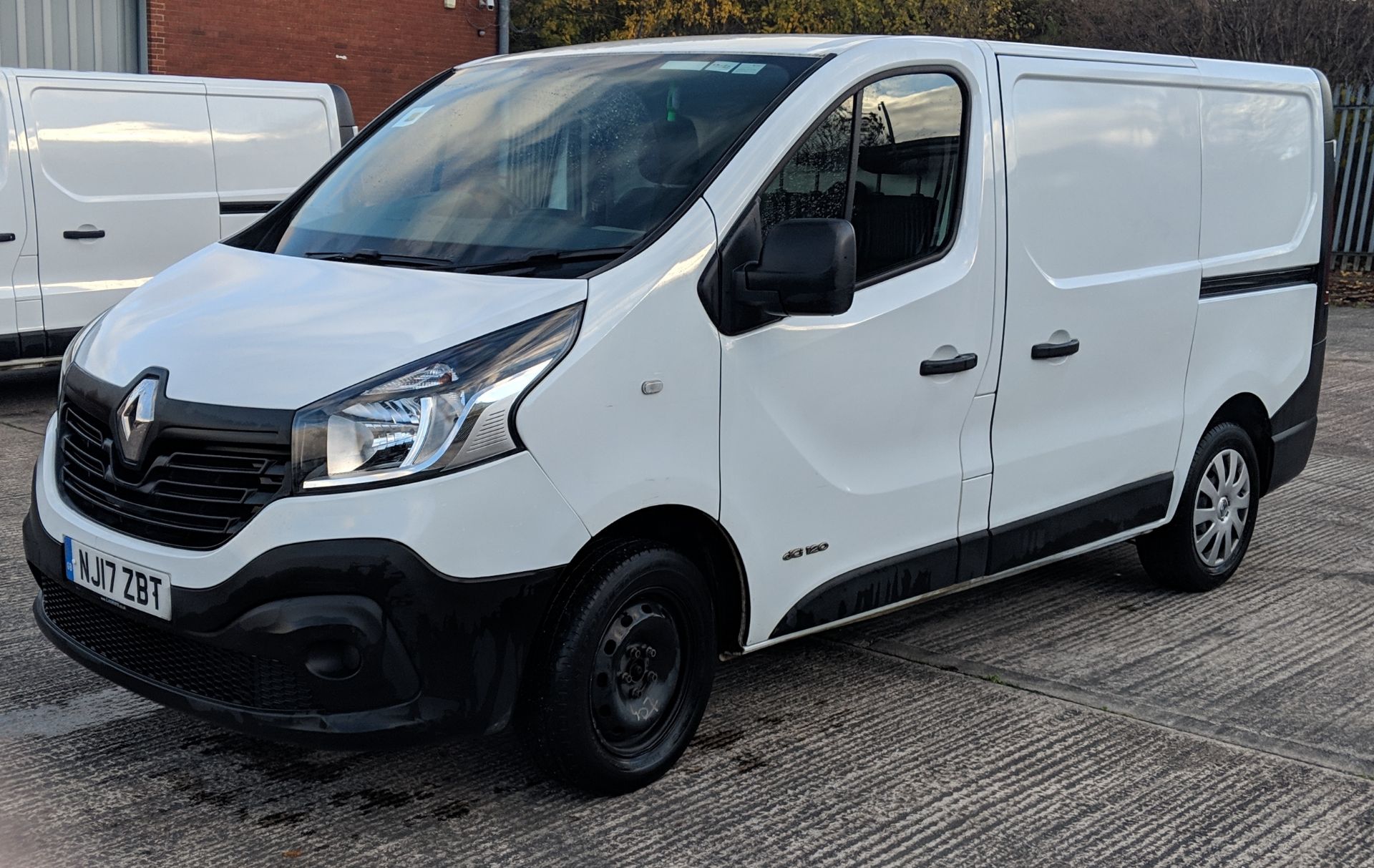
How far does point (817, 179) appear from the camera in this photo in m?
3.91

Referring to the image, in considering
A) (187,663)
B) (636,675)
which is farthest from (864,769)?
(187,663)

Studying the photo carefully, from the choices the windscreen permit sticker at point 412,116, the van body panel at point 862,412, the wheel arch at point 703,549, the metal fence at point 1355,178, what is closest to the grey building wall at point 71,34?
the windscreen permit sticker at point 412,116

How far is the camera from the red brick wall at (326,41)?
20578mm

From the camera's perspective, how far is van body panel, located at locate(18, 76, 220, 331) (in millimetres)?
8883

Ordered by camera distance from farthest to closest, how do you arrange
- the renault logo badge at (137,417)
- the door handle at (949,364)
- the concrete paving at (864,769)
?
the door handle at (949,364), the concrete paving at (864,769), the renault logo badge at (137,417)

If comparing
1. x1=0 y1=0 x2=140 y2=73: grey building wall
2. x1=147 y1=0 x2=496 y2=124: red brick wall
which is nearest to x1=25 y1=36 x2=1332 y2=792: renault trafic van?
x1=0 y1=0 x2=140 y2=73: grey building wall

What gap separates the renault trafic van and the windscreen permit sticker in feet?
0.11

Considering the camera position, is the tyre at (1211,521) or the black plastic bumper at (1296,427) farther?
the black plastic bumper at (1296,427)

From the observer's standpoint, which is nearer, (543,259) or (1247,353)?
(543,259)

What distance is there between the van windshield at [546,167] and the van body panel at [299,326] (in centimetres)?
14

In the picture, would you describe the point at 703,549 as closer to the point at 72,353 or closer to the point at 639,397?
the point at 639,397

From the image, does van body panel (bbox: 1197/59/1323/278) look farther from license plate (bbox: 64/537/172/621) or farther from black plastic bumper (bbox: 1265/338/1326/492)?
license plate (bbox: 64/537/172/621)

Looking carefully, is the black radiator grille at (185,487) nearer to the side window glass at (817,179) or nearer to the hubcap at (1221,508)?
the side window glass at (817,179)

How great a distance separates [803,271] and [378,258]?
1.12 meters
